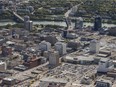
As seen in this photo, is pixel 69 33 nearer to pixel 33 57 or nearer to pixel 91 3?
pixel 33 57

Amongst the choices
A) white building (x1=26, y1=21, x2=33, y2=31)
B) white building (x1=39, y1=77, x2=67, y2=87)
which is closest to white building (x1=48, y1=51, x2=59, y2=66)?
white building (x1=39, y1=77, x2=67, y2=87)

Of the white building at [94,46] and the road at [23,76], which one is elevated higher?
the white building at [94,46]

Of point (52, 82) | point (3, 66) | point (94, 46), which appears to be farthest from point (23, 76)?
point (94, 46)

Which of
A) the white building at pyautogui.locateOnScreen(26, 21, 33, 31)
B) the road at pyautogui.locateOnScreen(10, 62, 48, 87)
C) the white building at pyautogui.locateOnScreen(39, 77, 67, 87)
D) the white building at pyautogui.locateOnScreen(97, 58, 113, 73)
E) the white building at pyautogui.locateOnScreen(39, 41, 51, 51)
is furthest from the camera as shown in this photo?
the white building at pyautogui.locateOnScreen(26, 21, 33, 31)

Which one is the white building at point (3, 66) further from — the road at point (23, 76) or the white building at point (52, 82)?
the white building at point (52, 82)

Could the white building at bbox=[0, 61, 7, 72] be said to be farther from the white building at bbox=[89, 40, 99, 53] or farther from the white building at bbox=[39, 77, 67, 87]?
the white building at bbox=[89, 40, 99, 53]

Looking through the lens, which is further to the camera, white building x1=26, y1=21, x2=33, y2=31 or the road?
white building x1=26, y1=21, x2=33, y2=31

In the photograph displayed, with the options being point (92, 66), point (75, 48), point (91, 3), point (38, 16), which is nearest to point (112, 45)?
point (75, 48)

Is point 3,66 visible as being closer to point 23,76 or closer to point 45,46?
point 23,76

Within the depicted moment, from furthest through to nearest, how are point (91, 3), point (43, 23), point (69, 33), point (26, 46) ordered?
point (91, 3), point (43, 23), point (69, 33), point (26, 46)

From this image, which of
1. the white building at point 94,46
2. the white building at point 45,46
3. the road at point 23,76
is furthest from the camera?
the white building at point 45,46

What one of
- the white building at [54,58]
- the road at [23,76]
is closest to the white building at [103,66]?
the white building at [54,58]
